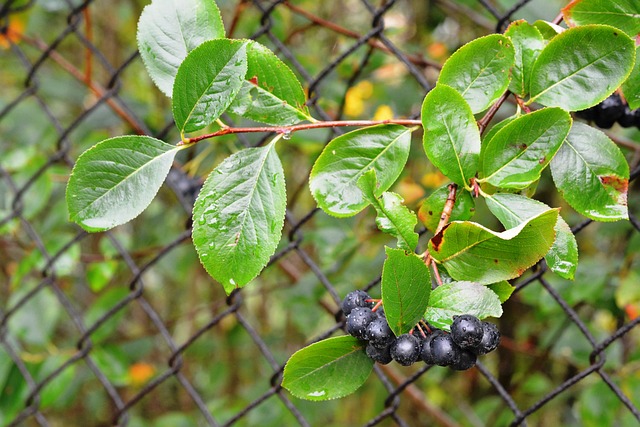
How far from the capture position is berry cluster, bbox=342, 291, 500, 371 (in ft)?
1.39

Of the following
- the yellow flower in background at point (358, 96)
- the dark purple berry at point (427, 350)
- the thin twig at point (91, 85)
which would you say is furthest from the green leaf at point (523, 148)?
the yellow flower in background at point (358, 96)

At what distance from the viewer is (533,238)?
431 mm

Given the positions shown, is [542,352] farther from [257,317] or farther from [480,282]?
[257,317]

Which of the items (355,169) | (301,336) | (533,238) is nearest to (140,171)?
(355,169)

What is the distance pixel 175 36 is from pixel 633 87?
365 mm

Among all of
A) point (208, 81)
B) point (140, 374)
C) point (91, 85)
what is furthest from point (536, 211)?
point (140, 374)

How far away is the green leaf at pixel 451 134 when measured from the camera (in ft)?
1.55

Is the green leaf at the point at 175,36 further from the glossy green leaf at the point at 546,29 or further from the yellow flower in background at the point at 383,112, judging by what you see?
the yellow flower in background at the point at 383,112

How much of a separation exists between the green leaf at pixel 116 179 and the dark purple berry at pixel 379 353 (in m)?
0.20

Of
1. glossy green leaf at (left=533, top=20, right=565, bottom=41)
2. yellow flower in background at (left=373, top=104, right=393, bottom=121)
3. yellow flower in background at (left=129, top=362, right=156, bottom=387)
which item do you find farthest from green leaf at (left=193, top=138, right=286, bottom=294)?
yellow flower in background at (left=129, top=362, right=156, bottom=387)

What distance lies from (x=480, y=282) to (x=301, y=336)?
68.1 inches

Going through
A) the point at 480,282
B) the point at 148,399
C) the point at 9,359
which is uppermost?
the point at 480,282

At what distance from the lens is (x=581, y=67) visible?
496 mm

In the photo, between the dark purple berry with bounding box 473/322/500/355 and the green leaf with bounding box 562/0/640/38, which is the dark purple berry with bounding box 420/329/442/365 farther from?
the green leaf with bounding box 562/0/640/38
